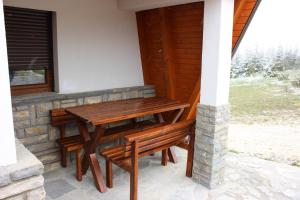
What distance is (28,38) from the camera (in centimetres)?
320

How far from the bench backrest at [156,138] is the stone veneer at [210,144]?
18cm

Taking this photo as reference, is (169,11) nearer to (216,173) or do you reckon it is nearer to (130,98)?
(130,98)

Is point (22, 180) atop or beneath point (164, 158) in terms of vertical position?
atop

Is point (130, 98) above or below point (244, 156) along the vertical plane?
above

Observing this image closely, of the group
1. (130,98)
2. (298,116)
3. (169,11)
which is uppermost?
(169,11)

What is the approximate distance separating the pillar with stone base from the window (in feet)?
6.92

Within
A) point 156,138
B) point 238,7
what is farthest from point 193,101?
point 238,7

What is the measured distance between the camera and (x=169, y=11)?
372 cm

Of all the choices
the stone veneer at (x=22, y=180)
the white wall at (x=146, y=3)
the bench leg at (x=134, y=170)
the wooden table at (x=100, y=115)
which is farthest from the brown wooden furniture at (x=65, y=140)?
the white wall at (x=146, y=3)

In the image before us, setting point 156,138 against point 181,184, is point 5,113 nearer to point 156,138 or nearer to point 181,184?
point 156,138

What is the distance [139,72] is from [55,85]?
4.99ft

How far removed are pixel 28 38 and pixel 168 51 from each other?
6.55ft

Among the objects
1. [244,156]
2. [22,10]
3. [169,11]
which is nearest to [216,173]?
[244,156]

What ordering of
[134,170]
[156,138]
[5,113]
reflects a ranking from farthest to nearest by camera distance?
[156,138] → [134,170] → [5,113]
